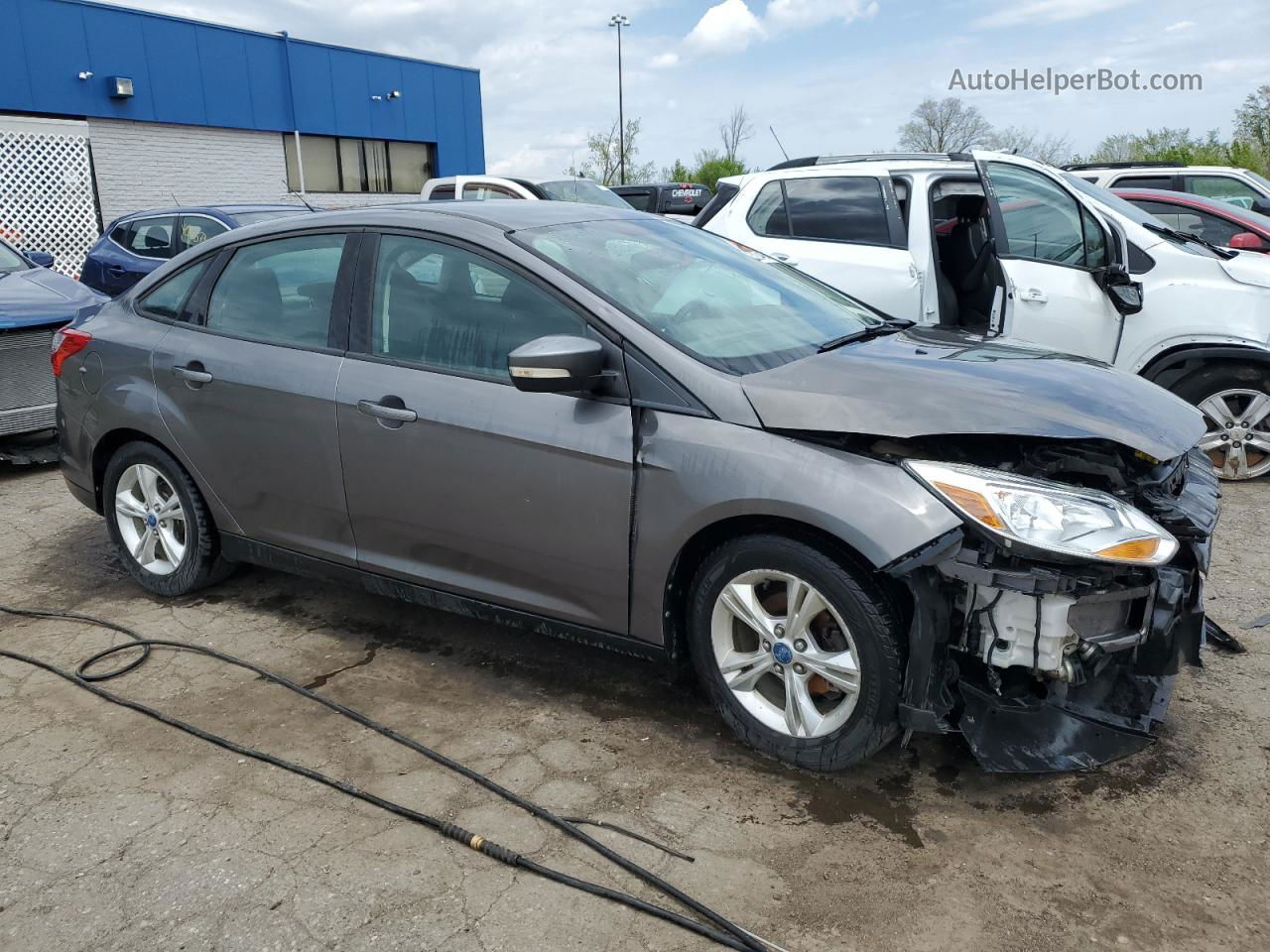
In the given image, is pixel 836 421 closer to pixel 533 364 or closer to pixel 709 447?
pixel 709 447

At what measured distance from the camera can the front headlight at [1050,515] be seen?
103 inches

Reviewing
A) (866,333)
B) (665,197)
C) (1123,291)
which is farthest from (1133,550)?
(665,197)

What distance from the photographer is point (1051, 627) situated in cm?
266

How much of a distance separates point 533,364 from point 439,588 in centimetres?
104

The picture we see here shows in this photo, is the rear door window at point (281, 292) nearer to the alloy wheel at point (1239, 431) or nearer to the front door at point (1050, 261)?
the front door at point (1050, 261)

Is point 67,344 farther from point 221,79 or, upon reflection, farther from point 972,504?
point 221,79

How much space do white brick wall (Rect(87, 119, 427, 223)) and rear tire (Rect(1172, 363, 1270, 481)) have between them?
1749cm

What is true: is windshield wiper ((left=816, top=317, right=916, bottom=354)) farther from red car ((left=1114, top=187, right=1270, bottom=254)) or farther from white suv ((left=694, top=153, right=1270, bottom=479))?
red car ((left=1114, top=187, right=1270, bottom=254))

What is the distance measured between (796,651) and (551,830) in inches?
33.1

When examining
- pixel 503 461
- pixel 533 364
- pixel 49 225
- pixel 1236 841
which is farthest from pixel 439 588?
pixel 49 225

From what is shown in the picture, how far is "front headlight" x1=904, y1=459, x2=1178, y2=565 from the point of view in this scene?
2615mm

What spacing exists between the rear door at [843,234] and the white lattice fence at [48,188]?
15331 mm

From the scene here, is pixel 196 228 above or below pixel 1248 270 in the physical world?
above

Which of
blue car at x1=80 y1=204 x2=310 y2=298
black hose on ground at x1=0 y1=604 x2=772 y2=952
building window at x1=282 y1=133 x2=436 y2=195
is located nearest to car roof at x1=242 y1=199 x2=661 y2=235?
black hose on ground at x1=0 y1=604 x2=772 y2=952
